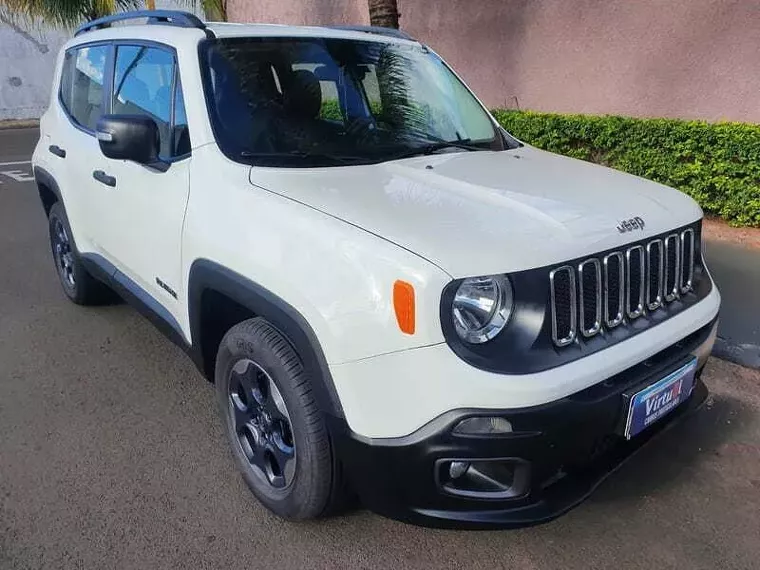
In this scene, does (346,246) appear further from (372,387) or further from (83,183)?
(83,183)

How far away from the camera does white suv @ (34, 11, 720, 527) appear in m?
2.01

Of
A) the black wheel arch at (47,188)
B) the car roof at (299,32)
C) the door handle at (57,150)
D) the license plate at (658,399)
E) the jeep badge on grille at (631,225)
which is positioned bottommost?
the license plate at (658,399)

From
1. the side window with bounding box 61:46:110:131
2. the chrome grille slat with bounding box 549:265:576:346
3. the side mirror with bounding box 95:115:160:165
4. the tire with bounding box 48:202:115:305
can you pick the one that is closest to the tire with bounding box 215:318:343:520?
the chrome grille slat with bounding box 549:265:576:346

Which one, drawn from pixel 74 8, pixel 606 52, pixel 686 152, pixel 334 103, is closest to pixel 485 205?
pixel 334 103

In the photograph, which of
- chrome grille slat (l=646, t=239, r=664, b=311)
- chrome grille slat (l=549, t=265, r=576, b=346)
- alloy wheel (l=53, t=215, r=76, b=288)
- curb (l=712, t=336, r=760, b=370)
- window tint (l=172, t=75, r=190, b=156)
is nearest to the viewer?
chrome grille slat (l=549, t=265, r=576, b=346)

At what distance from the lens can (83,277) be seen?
4672mm

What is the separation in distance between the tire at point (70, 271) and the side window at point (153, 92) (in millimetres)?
1284

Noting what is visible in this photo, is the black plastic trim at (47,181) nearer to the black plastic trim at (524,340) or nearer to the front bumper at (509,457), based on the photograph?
the front bumper at (509,457)

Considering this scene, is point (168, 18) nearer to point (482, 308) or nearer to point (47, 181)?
point (47, 181)

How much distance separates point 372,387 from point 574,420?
0.62 meters

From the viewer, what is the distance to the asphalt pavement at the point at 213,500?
250 centimetres

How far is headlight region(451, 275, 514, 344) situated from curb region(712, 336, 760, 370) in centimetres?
265

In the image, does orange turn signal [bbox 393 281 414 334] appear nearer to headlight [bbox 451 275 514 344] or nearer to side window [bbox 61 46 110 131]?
headlight [bbox 451 275 514 344]

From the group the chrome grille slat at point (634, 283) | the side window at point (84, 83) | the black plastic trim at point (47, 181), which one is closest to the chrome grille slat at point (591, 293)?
the chrome grille slat at point (634, 283)
